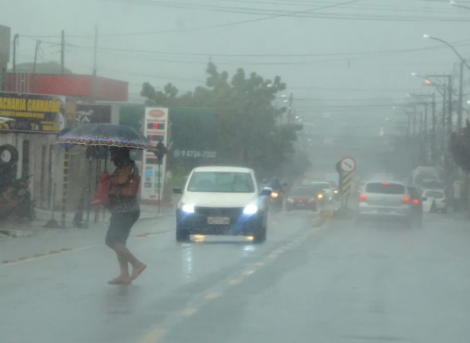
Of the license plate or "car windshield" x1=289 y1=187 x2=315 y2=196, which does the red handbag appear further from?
"car windshield" x1=289 y1=187 x2=315 y2=196

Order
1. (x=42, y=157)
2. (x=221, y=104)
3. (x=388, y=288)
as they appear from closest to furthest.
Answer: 1. (x=388, y=288)
2. (x=42, y=157)
3. (x=221, y=104)

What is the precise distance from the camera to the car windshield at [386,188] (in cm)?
3359

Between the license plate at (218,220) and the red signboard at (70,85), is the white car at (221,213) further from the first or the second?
the red signboard at (70,85)

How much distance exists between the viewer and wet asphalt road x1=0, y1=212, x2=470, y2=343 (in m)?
9.60

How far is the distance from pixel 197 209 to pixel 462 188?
5098 cm

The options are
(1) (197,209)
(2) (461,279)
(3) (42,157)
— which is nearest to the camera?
(2) (461,279)

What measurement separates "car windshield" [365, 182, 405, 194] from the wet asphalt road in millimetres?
12935

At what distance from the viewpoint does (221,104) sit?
80438mm

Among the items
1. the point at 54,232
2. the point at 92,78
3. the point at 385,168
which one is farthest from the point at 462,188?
the point at 385,168

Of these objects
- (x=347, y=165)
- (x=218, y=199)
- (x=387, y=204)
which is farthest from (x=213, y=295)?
(x=347, y=165)

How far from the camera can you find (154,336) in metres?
9.27

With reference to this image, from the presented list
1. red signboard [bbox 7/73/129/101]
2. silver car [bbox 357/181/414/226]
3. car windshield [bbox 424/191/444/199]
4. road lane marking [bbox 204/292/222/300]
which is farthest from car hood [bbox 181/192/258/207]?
car windshield [bbox 424/191/444/199]

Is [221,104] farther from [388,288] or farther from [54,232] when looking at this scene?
[388,288]

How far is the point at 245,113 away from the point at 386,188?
47361 mm
